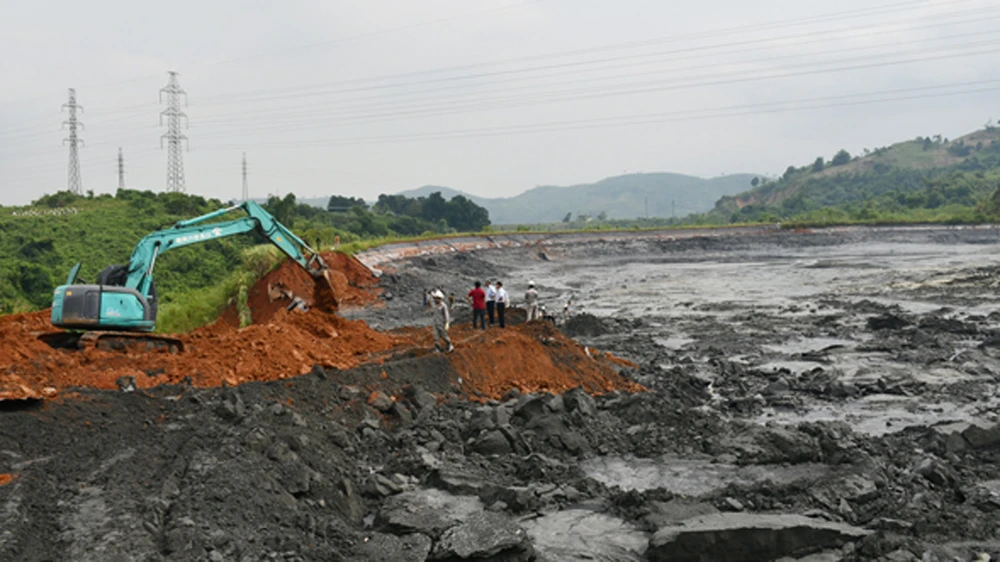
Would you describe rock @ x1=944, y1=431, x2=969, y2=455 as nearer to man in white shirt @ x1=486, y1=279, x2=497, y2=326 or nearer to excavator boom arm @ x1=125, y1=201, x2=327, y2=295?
man in white shirt @ x1=486, y1=279, x2=497, y2=326

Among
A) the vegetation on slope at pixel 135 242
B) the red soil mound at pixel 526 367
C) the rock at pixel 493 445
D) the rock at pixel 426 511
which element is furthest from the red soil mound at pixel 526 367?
the vegetation on slope at pixel 135 242

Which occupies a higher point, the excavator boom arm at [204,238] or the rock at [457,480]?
the excavator boom arm at [204,238]

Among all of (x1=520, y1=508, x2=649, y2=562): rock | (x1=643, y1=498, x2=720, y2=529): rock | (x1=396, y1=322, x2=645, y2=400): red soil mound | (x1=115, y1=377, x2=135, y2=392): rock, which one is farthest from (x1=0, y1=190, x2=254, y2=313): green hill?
(x1=643, y1=498, x2=720, y2=529): rock

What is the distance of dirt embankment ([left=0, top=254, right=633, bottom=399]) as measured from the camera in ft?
45.9

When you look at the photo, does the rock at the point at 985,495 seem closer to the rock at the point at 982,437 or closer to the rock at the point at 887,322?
the rock at the point at 982,437

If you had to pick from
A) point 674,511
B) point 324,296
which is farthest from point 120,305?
point 674,511

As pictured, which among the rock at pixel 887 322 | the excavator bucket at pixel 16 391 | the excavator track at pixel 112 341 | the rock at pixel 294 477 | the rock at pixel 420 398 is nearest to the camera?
the rock at pixel 294 477

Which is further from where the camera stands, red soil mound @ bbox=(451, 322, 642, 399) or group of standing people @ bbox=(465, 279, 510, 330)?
group of standing people @ bbox=(465, 279, 510, 330)

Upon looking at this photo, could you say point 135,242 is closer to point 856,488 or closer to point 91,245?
point 91,245

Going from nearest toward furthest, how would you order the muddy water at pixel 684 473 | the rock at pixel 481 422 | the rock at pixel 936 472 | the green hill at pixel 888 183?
1. the rock at pixel 936 472
2. the muddy water at pixel 684 473
3. the rock at pixel 481 422
4. the green hill at pixel 888 183

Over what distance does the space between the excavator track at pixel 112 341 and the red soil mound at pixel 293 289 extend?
317 inches

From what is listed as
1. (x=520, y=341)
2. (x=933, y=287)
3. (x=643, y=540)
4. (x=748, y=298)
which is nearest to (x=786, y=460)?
(x=643, y=540)

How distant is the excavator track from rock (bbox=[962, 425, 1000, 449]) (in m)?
14.0

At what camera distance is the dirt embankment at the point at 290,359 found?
45.9 ft
